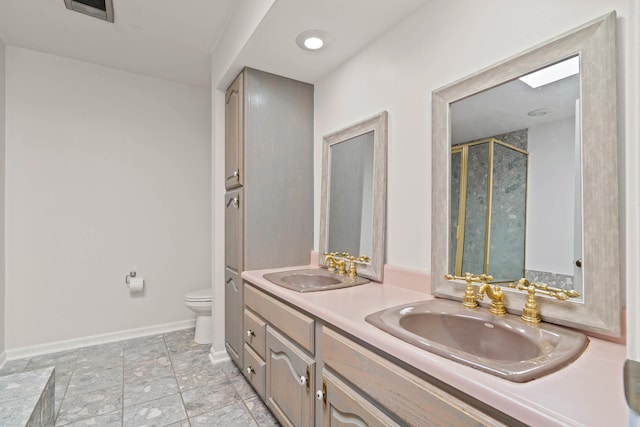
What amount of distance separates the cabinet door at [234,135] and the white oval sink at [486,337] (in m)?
1.45

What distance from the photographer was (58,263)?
268 centimetres

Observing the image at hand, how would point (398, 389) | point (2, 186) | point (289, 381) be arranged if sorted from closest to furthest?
point (398, 389)
point (289, 381)
point (2, 186)

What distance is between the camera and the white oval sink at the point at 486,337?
2.35 feet

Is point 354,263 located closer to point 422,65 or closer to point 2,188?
point 422,65

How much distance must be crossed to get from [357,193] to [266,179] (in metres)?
0.65

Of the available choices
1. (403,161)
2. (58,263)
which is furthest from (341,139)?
(58,263)

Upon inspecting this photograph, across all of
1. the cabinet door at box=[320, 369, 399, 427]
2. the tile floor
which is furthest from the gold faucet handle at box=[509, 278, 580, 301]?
the tile floor

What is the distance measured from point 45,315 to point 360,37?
3154mm

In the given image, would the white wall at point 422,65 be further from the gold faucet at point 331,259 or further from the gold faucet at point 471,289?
the gold faucet at point 331,259

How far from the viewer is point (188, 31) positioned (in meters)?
2.31

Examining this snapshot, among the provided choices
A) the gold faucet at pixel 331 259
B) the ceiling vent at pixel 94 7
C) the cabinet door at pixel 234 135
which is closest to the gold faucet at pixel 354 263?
the gold faucet at pixel 331 259

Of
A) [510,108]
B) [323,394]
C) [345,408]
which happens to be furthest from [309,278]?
[510,108]

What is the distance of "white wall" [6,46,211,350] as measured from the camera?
2.55 meters

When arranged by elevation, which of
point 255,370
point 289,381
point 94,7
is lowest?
point 255,370
